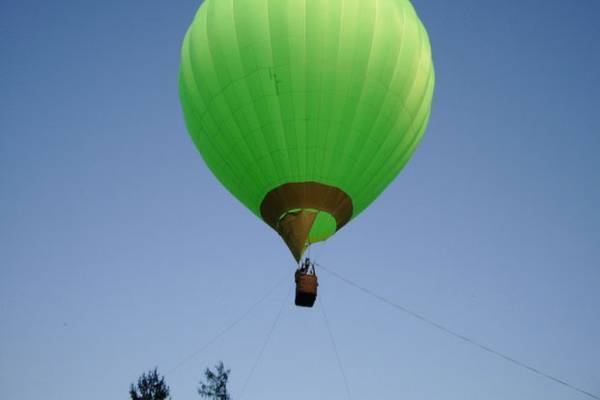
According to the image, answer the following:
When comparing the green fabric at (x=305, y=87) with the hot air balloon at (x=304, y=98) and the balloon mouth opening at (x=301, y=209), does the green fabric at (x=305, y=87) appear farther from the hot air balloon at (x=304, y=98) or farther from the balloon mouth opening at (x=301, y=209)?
the balloon mouth opening at (x=301, y=209)

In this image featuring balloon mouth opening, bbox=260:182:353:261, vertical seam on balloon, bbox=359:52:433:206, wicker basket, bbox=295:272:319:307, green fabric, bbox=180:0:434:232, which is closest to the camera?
green fabric, bbox=180:0:434:232

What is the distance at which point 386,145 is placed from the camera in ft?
39.9

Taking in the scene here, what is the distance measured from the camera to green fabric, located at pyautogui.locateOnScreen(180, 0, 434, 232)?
11055mm

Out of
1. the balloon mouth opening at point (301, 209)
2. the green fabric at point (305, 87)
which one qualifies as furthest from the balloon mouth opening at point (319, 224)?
the green fabric at point (305, 87)

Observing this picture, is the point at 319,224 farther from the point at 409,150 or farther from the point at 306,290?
the point at 409,150

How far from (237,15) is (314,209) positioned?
4455mm

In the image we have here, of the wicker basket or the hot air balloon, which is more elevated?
the hot air balloon

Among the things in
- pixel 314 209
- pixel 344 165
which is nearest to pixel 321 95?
pixel 344 165

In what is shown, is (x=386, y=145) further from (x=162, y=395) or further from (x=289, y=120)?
(x=162, y=395)

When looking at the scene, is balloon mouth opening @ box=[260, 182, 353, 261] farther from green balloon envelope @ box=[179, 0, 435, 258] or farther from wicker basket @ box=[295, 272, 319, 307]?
wicker basket @ box=[295, 272, 319, 307]

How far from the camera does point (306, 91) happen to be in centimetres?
1114

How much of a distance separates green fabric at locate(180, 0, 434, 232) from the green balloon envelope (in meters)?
0.02

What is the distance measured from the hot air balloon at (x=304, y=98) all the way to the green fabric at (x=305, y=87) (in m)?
0.02

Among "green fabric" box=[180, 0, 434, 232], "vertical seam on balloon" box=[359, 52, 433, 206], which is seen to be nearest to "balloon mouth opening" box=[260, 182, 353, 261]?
"green fabric" box=[180, 0, 434, 232]
